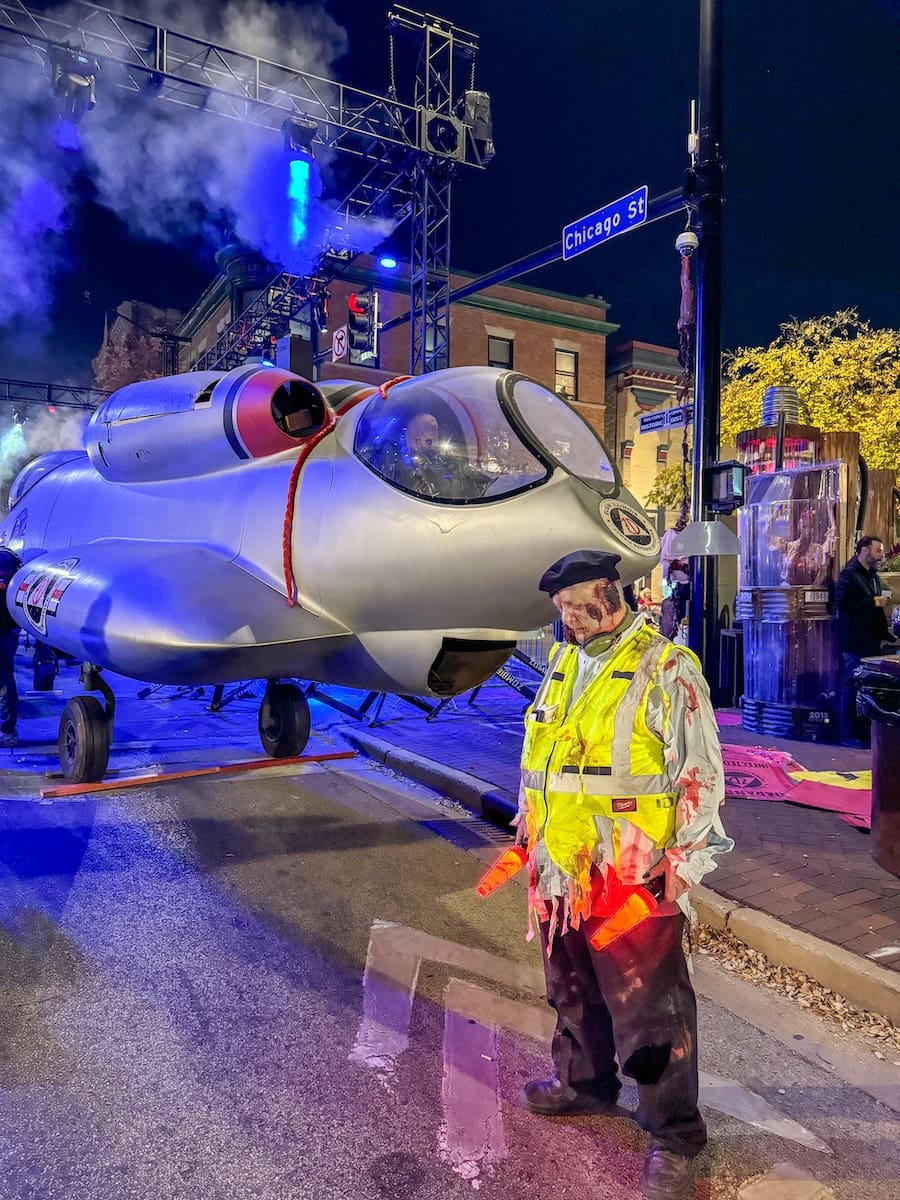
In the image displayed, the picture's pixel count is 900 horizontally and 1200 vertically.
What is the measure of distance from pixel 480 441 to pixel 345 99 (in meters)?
12.9

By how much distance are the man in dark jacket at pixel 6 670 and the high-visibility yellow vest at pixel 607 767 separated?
22.6 feet

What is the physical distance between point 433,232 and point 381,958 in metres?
14.3

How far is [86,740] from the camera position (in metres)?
6.11

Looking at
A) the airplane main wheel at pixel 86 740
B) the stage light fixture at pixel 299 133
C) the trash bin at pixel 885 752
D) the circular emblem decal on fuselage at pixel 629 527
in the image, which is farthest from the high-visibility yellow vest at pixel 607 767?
the stage light fixture at pixel 299 133

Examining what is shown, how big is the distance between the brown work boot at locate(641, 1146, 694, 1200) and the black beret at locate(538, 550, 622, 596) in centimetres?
164

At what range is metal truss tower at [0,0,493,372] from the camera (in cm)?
1112

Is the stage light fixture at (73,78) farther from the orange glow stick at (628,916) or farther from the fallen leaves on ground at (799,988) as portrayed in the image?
the orange glow stick at (628,916)

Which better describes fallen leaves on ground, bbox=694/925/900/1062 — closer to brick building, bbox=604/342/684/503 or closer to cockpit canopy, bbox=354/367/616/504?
cockpit canopy, bbox=354/367/616/504

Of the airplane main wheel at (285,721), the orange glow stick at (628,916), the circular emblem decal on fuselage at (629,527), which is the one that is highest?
the circular emblem decal on fuselage at (629,527)

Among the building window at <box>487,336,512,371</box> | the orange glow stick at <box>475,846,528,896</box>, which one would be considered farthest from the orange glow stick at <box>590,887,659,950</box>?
the building window at <box>487,336,512,371</box>

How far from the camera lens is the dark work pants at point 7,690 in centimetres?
755

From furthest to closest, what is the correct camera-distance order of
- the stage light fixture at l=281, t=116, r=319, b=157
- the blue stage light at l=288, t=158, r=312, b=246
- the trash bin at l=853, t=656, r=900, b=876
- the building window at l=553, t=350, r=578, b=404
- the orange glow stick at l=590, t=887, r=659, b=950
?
the building window at l=553, t=350, r=578, b=404 → the blue stage light at l=288, t=158, r=312, b=246 → the stage light fixture at l=281, t=116, r=319, b=157 → the trash bin at l=853, t=656, r=900, b=876 → the orange glow stick at l=590, t=887, r=659, b=950

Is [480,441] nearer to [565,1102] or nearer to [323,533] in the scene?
[323,533]

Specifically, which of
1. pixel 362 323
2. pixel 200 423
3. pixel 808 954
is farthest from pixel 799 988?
pixel 362 323
